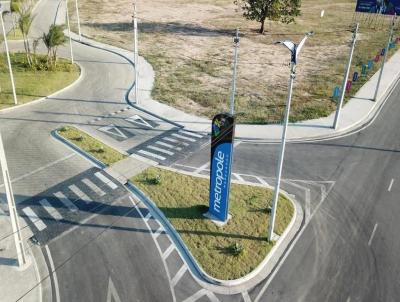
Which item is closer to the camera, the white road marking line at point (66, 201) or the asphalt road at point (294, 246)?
the asphalt road at point (294, 246)

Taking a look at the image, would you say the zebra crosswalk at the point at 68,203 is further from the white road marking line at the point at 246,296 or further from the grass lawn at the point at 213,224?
the white road marking line at the point at 246,296

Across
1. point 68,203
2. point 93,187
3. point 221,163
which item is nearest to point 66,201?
point 68,203

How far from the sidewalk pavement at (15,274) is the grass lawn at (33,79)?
18490 millimetres

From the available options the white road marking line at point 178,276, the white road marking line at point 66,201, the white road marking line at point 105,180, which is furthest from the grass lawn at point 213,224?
the white road marking line at point 66,201

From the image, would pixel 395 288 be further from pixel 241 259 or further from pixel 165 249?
pixel 165 249

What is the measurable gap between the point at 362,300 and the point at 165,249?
9.73m

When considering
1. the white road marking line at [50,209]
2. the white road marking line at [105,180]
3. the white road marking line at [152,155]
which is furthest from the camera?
the white road marking line at [152,155]

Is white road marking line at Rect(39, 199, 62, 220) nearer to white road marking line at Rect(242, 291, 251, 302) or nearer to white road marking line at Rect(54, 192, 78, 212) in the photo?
white road marking line at Rect(54, 192, 78, 212)

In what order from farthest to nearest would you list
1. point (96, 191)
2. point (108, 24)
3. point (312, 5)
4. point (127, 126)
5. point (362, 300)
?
point (312, 5) → point (108, 24) → point (127, 126) → point (96, 191) → point (362, 300)

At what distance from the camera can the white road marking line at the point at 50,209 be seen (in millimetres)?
21828

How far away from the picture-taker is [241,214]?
877 inches

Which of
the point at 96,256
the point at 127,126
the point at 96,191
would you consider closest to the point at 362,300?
the point at 96,256

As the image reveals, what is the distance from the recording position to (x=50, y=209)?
22.3 meters

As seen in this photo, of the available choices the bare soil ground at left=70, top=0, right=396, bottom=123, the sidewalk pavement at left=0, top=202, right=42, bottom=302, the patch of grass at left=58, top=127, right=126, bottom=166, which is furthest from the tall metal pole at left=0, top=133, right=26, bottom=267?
the bare soil ground at left=70, top=0, right=396, bottom=123
